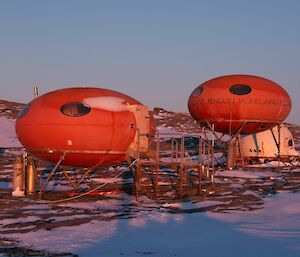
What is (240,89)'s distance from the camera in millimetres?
31656

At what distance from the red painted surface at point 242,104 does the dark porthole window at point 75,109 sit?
46.4 ft

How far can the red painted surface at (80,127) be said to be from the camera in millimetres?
19469

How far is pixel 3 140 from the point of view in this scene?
55688 millimetres

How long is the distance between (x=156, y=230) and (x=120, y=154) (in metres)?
7.99

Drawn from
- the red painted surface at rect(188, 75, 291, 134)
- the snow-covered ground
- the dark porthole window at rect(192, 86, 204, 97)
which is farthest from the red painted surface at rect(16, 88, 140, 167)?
the dark porthole window at rect(192, 86, 204, 97)

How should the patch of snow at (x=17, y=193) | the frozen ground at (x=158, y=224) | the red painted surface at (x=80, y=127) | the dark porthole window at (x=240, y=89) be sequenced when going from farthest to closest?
the dark porthole window at (x=240, y=89) < the patch of snow at (x=17, y=193) < the red painted surface at (x=80, y=127) < the frozen ground at (x=158, y=224)

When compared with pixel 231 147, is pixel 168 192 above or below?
below

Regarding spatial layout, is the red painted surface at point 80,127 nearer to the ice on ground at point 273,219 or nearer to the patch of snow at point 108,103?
the patch of snow at point 108,103

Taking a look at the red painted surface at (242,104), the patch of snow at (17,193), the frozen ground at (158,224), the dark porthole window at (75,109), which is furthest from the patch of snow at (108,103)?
the red painted surface at (242,104)

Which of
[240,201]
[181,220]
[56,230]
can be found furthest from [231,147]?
[56,230]

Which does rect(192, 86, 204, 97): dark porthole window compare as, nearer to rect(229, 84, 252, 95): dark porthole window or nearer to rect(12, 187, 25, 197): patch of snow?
rect(229, 84, 252, 95): dark porthole window

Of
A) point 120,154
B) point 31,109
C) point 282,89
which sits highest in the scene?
point 282,89

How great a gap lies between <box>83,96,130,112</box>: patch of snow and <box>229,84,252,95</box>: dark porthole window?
12.6 meters

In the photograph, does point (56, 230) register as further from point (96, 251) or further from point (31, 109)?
point (31, 109)
